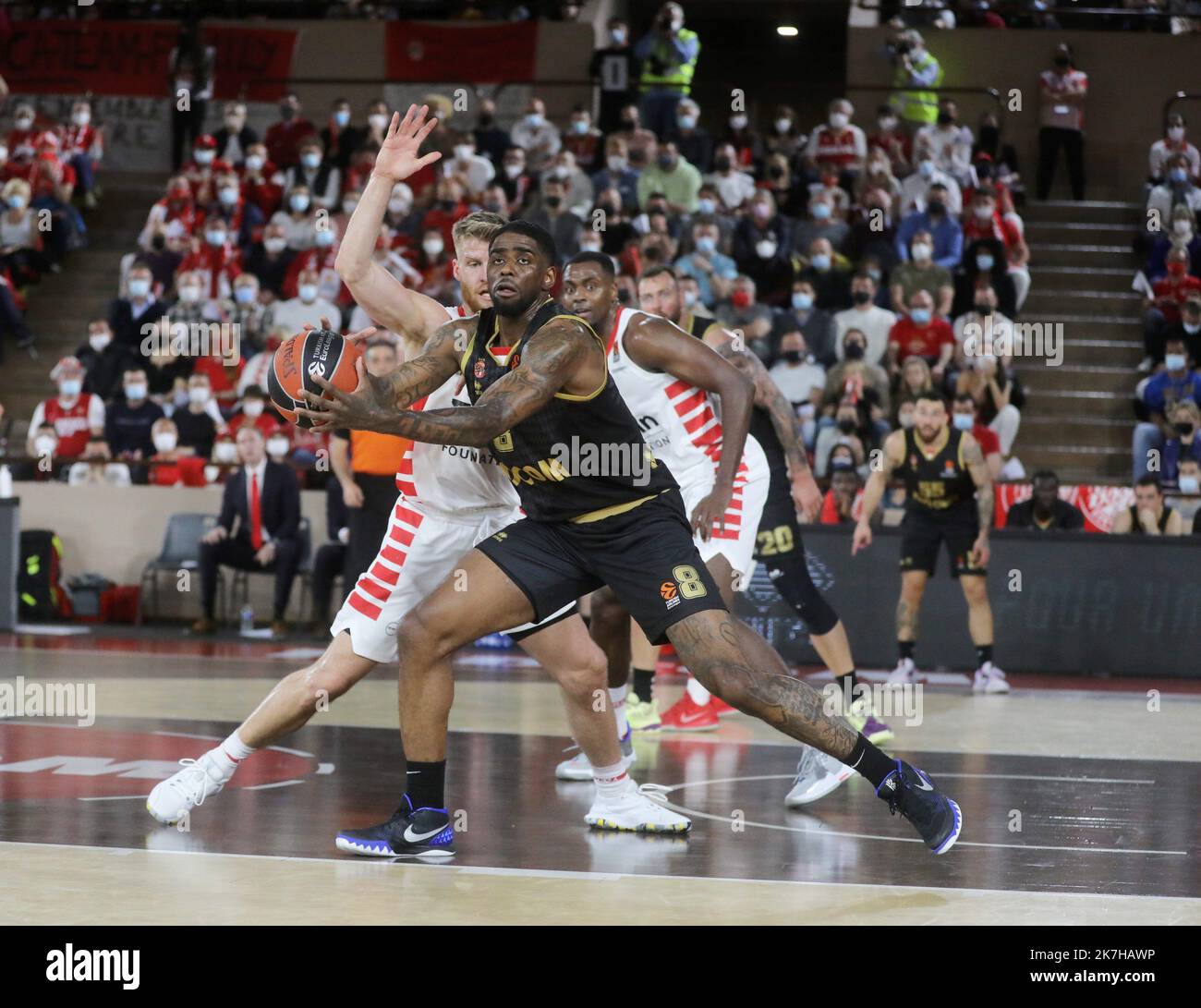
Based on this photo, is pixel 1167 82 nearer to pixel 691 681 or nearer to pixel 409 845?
pixel 691 681

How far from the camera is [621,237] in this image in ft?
A: 51.8

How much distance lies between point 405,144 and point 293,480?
7.69 metres

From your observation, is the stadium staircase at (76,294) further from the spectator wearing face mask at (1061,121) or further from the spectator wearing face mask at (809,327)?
the spectator wearing face mask at (1061,121)

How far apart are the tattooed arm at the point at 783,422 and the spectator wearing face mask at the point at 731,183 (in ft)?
28.3

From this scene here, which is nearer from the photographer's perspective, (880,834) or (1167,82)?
(880,834)

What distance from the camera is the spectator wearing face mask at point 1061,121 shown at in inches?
722

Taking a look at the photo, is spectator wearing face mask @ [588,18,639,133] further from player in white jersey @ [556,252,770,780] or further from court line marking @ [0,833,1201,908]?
court line marking @ [0,833,1201,908]

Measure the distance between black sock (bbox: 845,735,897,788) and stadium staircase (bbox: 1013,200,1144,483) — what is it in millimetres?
9947

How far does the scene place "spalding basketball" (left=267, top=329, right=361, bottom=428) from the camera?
4906 mm

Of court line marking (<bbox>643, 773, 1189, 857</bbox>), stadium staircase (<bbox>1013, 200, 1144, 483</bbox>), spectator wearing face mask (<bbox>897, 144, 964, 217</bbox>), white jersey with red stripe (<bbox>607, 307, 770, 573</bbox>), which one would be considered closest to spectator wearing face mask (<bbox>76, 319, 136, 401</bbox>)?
spectator wearing face mask (<bbox>897, 144, 964, 217</bbox>)

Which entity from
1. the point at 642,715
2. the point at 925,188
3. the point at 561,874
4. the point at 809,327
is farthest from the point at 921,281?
the point at 561,874

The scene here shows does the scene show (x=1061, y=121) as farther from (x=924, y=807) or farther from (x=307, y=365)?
(x=307, y=365)

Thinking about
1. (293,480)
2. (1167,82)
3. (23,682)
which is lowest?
(23,682)
